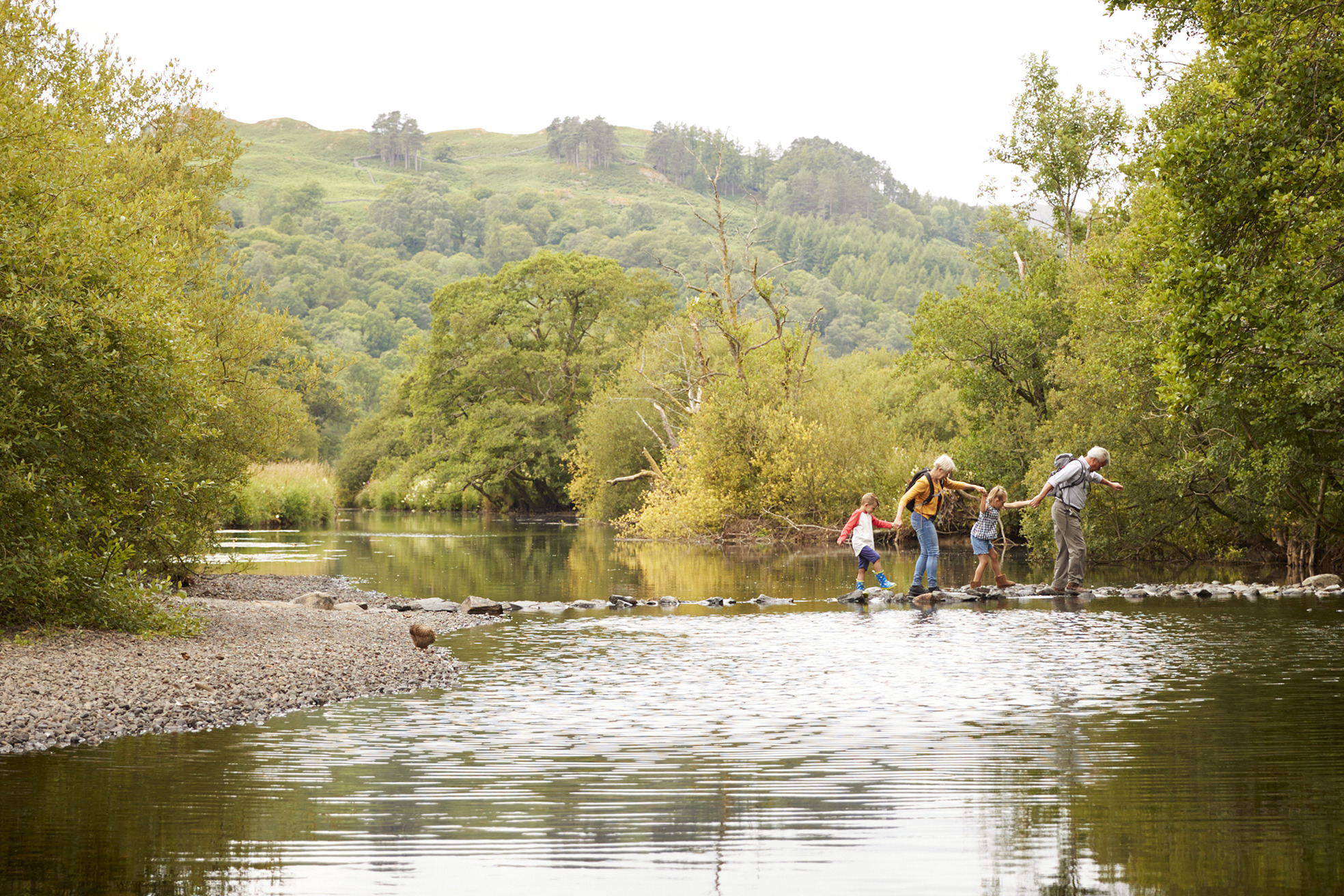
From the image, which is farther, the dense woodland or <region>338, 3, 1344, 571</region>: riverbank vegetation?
<region>338, 3, 1344, 571</region>: riverbank vegetation

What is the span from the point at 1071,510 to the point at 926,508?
9.46 feet

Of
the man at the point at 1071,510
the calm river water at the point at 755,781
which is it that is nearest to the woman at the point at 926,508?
the man at the point at 1071,510

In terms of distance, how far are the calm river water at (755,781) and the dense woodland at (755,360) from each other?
15.9 feet

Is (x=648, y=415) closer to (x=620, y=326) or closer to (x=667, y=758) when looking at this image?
(x=620, y=326)

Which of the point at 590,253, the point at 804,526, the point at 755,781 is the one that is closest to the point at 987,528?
the point at 755,781

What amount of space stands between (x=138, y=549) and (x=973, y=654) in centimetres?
1153

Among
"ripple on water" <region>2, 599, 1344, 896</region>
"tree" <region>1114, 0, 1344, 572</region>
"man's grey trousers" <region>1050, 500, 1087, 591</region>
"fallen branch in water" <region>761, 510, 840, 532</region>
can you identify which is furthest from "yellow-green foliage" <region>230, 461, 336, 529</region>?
"ripple on water" <region>2, 599, 1344, 896</region>

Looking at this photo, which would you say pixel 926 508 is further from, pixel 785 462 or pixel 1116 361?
pixel 785 462

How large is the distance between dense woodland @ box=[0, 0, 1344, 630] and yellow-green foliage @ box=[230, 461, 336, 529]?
11321mm

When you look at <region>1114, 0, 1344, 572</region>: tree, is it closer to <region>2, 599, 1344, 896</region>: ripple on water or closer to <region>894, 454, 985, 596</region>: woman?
<region>2, 599, 1344, 896</region>: ripple on water

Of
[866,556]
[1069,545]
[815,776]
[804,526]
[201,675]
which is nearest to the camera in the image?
[815,776]

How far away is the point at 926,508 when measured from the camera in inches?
889

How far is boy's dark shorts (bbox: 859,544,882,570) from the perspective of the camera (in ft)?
77.0

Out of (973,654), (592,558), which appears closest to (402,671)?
(973,654)
